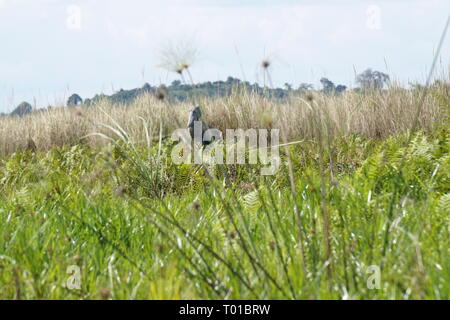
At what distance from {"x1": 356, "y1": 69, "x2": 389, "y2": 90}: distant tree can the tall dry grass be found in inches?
10.8

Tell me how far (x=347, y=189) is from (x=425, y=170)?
1.09 m

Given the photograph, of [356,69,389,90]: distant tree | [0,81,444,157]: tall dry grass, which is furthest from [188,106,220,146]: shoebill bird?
[356,69,389,90]: distant tree

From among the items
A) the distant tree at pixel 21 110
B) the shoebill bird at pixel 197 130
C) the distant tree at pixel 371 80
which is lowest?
the shoebill bird at pixel 197 130

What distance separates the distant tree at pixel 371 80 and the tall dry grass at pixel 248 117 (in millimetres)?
274

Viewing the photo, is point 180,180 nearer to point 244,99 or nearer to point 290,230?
point 290,230

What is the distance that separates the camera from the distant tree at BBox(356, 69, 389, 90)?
11.3 m

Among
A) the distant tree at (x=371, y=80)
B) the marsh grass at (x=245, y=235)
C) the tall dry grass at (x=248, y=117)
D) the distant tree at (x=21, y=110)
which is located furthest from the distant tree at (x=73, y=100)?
the marsh grass at (x=245, y=235)

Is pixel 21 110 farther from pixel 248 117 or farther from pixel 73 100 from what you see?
pixel 248 117

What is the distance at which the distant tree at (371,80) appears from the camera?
11.3 meters

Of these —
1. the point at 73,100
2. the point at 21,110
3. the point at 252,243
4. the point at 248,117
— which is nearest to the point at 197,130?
the point at 248,117

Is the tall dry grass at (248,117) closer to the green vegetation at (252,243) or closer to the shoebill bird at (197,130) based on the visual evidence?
the shoebill bird at (197,130)
